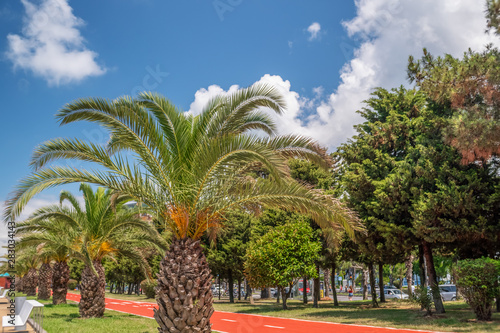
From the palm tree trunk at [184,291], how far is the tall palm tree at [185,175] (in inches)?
0.8

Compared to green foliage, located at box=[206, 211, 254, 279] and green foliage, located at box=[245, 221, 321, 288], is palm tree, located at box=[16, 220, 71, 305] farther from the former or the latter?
green foliage, located at box=[206, 211, 254, 279]

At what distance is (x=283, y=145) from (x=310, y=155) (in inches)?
28.3

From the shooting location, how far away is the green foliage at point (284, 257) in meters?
22.9

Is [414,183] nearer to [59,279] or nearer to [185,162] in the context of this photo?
[185,162]

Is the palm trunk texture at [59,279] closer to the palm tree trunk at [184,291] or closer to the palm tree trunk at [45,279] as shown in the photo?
the palm tree trunk at [45,279]

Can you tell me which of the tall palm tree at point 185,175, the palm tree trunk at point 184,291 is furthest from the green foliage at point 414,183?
the palm tree trunk at point 184,291

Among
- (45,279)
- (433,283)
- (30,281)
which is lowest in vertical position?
(30,281)

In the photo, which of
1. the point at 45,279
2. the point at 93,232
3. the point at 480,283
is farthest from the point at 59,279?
the point at 480,283

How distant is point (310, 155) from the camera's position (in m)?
9.70

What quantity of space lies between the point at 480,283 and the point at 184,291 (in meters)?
11.1

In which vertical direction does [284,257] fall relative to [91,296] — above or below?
above

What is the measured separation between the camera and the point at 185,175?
9.23m

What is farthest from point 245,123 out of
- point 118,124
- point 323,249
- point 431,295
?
point 323,249

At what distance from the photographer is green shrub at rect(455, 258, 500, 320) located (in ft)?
45.1
